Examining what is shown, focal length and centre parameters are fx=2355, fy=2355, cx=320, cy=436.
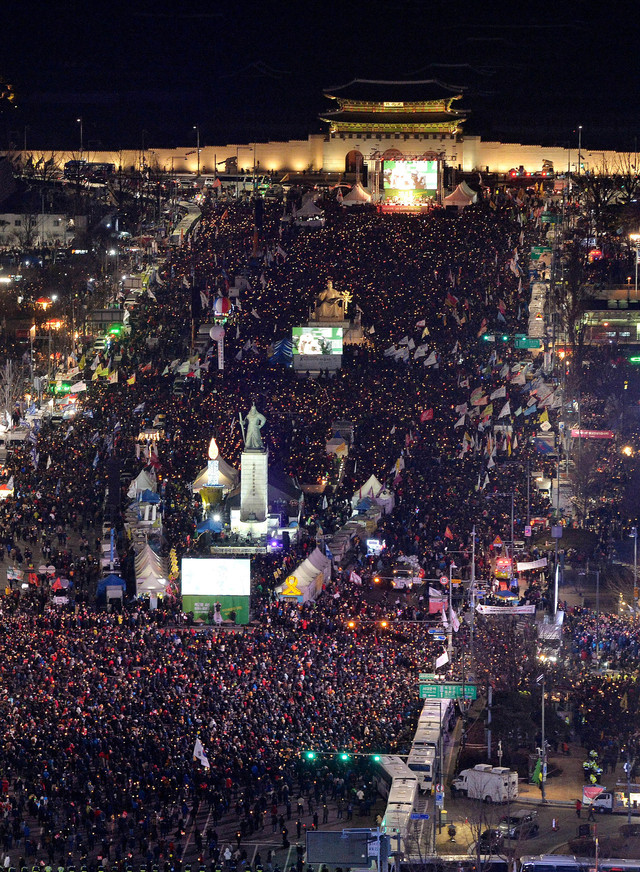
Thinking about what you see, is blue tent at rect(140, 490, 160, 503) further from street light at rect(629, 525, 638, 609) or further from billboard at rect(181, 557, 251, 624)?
street light at rect(629, 525, 638, 609)

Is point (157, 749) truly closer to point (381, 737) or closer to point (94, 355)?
point (381, 737)

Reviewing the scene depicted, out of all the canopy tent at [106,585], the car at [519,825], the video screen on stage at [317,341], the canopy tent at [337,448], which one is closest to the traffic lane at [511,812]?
the car at [519,825]

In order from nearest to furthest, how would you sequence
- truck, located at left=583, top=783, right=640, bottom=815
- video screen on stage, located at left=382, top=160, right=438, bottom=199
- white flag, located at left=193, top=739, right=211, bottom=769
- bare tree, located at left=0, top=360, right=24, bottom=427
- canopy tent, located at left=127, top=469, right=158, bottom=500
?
white flag, located at left=193, top=739, right=211, bottom=769, truck, located at left=583, top=783, right=640, bottom=815, canopy tent, located at left=127, top=469, right=158, bottom=500, bare tree, located at left=0, top=360, right=24, bottom=427, video screen on stage, located at left=382, top=160, right=438, bottom=199

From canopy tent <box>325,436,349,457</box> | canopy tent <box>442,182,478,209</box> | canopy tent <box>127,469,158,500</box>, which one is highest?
canopy tent <box>442,182,478,209</box>

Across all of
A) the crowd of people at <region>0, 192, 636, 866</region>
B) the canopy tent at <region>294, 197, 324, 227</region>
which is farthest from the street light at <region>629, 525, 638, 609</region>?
the canopy tent at <region>294, 197, 324, 227</region>

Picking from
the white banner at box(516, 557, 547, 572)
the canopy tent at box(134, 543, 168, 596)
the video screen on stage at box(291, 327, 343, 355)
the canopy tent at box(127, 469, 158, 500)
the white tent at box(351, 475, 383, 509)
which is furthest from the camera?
the video screen on stage at box(291, 327, 343, 355)

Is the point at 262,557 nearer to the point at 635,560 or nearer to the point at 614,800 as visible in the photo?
the point at 635,560

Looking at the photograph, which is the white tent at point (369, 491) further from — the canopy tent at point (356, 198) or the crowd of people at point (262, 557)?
the canopy tent at point (356, 198)

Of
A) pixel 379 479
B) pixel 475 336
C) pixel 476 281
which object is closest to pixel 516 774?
pixel 379 479
